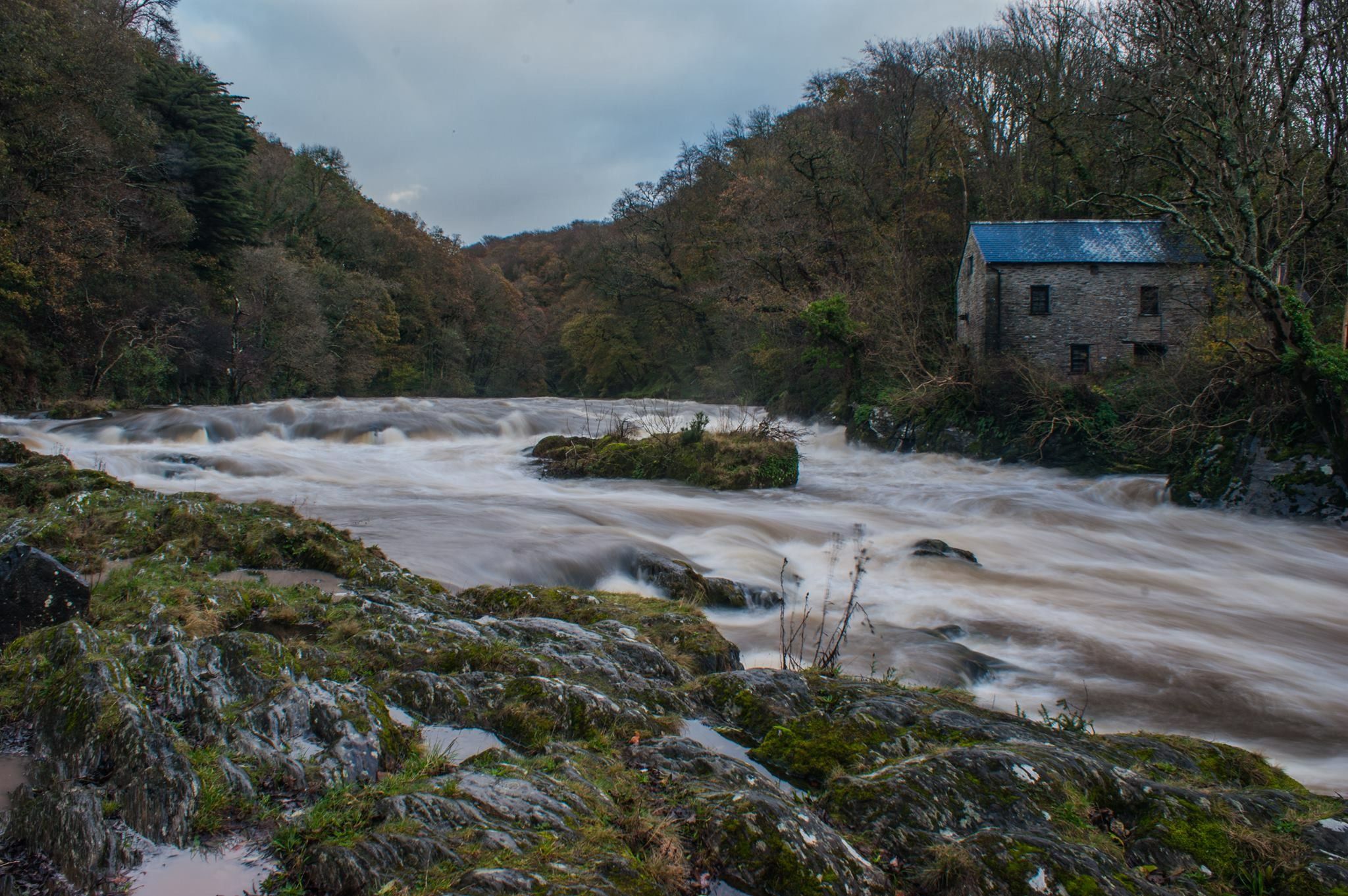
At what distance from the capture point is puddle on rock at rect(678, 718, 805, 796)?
3471 millimetres

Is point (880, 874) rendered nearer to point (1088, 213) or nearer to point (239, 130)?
point (1088, 213)

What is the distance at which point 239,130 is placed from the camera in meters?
33.0

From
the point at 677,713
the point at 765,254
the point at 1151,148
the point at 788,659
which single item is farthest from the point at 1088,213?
the point at 677,713

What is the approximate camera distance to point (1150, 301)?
84.6 ft

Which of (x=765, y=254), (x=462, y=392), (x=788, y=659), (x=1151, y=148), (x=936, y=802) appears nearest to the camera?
(x=936, y=802)

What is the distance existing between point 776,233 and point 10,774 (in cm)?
3149

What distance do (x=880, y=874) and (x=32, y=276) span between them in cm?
2499

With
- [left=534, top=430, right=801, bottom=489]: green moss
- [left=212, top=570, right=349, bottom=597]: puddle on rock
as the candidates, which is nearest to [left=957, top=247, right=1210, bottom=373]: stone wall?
[left=534, top=430, right=801, bottom=489]: green moss

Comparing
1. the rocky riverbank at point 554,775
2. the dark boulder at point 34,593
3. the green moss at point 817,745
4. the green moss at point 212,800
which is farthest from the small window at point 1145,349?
the green moss at point 212,800

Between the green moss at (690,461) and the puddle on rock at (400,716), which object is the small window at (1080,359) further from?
the puddle on rock at (400,716)

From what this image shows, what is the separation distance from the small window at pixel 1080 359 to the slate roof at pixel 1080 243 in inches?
113

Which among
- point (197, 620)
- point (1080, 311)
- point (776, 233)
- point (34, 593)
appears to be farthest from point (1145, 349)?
point (34, 593)

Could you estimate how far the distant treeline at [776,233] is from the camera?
15.9 metres

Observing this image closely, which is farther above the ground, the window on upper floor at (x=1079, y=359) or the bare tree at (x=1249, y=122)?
the bare tree at (x=1249, y=122)
